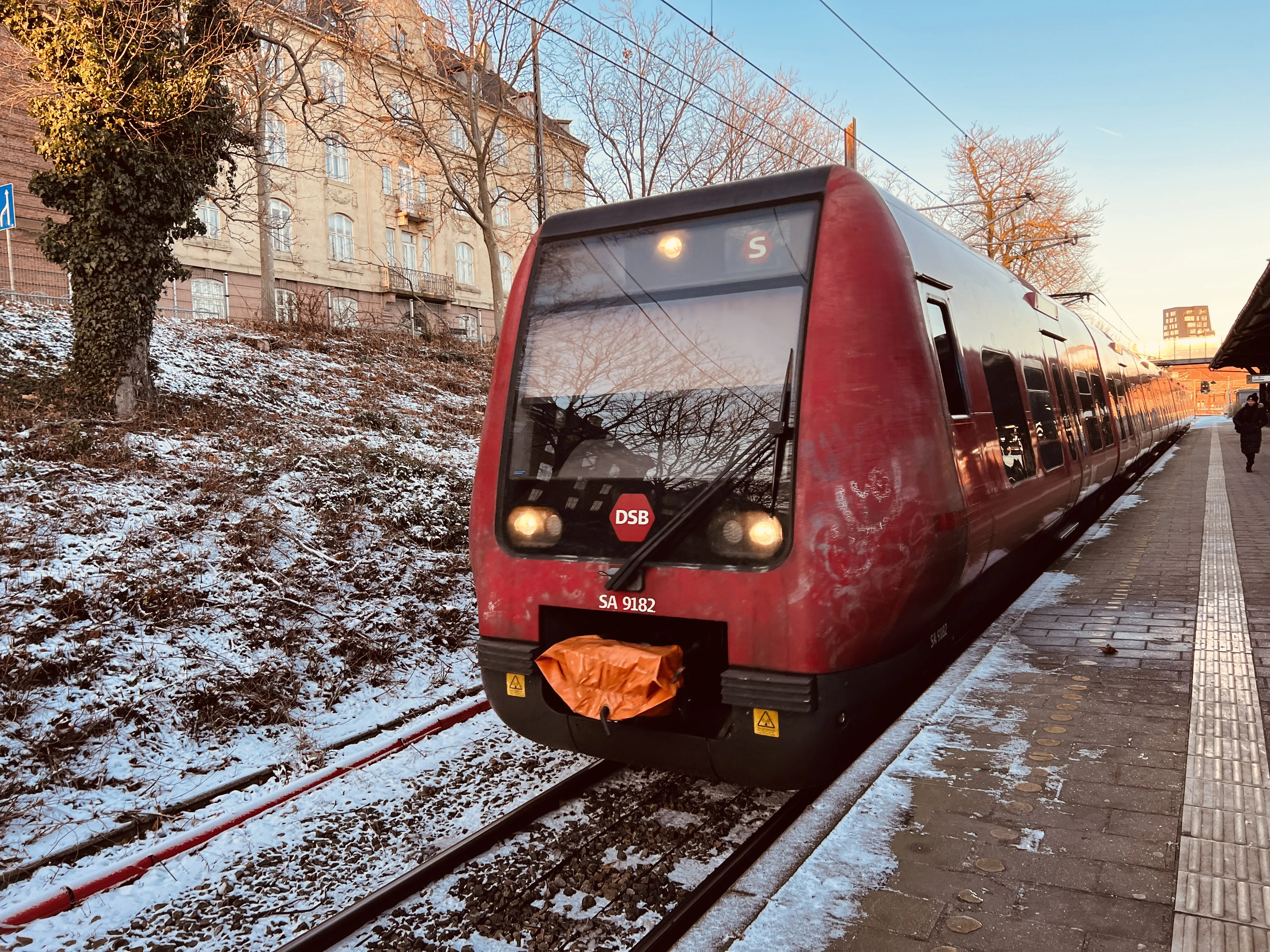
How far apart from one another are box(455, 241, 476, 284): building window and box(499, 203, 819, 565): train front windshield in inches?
1507

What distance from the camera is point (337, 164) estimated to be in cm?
3541

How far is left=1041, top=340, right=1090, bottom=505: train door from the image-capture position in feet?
25.9

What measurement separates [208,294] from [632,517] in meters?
31.1

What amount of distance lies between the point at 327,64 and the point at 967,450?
3564cm

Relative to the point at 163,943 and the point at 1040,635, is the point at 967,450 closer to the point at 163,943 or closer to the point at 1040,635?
the point at 1040,635

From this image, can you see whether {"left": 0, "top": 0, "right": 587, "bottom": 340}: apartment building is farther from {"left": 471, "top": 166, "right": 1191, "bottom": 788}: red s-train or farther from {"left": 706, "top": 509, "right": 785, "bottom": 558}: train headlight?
{"left": 706, "top": 509, "right": 785, "bottom": 558}: train headlight

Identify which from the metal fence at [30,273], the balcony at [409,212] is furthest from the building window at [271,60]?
the balcony at [409,212]

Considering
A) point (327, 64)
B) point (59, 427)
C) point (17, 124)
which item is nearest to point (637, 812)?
point (59, 427)

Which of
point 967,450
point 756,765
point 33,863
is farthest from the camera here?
point 967,450

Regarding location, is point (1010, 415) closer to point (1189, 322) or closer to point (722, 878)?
point (722, 878)

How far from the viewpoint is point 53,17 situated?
9133 mm

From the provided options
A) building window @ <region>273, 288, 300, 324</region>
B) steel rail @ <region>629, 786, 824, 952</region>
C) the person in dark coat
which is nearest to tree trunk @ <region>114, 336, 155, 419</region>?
building window @ <region>273, 288, 300, 324</region>

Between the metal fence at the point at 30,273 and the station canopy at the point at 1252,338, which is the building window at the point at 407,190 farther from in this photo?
the station canopy at the point at 1252,338

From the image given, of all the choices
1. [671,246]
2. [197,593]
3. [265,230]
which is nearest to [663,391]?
[671,246]
